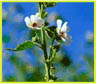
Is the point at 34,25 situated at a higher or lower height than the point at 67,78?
higher

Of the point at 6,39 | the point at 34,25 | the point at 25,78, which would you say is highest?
the point at 34,25

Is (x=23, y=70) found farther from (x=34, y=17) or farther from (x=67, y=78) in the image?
(x=34, y=17)

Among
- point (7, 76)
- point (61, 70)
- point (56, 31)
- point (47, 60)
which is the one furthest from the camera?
point (7, 76)

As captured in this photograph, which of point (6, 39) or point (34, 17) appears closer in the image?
point (34, 17)

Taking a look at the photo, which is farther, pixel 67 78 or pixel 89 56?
pixel 89 56

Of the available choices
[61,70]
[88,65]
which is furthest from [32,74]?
[88,65]

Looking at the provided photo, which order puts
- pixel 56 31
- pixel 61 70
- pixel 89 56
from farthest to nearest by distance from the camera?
pixel 89 56 → pixel 61 70 → pixel 56 31

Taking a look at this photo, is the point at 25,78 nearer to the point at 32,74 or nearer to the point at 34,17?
the point at 32,74

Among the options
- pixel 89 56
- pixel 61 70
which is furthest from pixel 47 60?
pixel 89 56

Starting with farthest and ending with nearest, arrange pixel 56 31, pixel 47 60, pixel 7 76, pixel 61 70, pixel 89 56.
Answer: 1. pixel 89 56
2. pixel 7 76
3. pixel 61 70
4. pixel 56 31
5. pixel 47 60

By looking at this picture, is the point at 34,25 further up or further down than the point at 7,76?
further up
